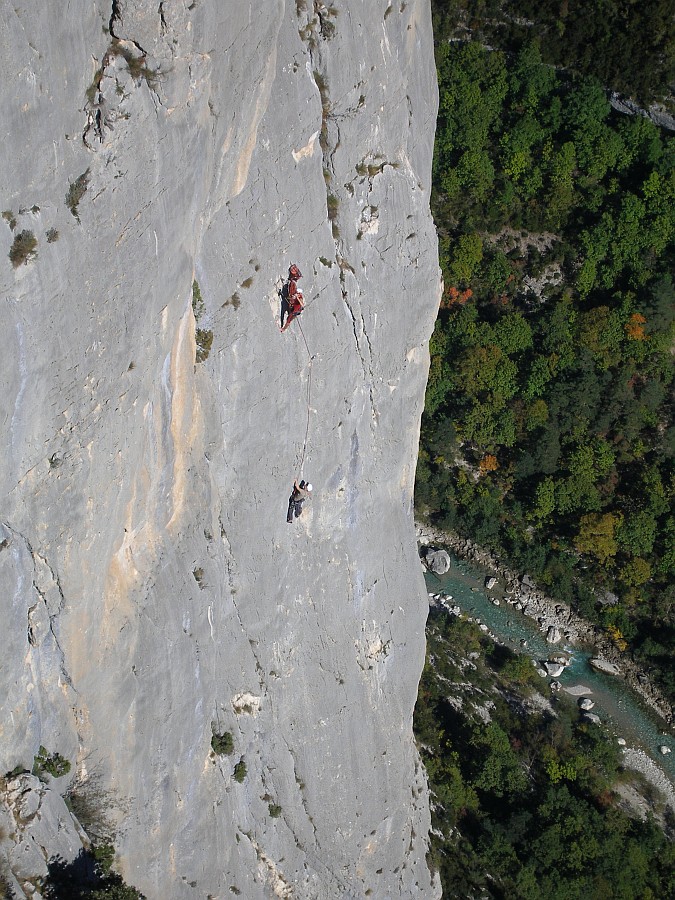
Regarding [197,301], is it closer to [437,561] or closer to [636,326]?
[437,561]

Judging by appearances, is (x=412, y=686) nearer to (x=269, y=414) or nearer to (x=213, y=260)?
(x=269, y=414)

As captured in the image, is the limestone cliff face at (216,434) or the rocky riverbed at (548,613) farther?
the rocky riverbed at (548,613)

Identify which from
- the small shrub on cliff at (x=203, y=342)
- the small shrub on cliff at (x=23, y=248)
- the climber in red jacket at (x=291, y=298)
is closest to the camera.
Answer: the small shrub on cliff at (x=23, y=248)

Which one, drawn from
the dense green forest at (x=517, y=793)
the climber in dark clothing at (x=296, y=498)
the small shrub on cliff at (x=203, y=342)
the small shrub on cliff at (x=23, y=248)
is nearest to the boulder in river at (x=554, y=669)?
the dense green forest at (x=517, y=793)

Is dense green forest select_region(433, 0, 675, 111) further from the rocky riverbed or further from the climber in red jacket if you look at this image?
the rocky riverbed

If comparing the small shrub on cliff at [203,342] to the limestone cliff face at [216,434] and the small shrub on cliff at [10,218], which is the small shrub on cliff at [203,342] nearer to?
the limestone cliff face at [216,434]
